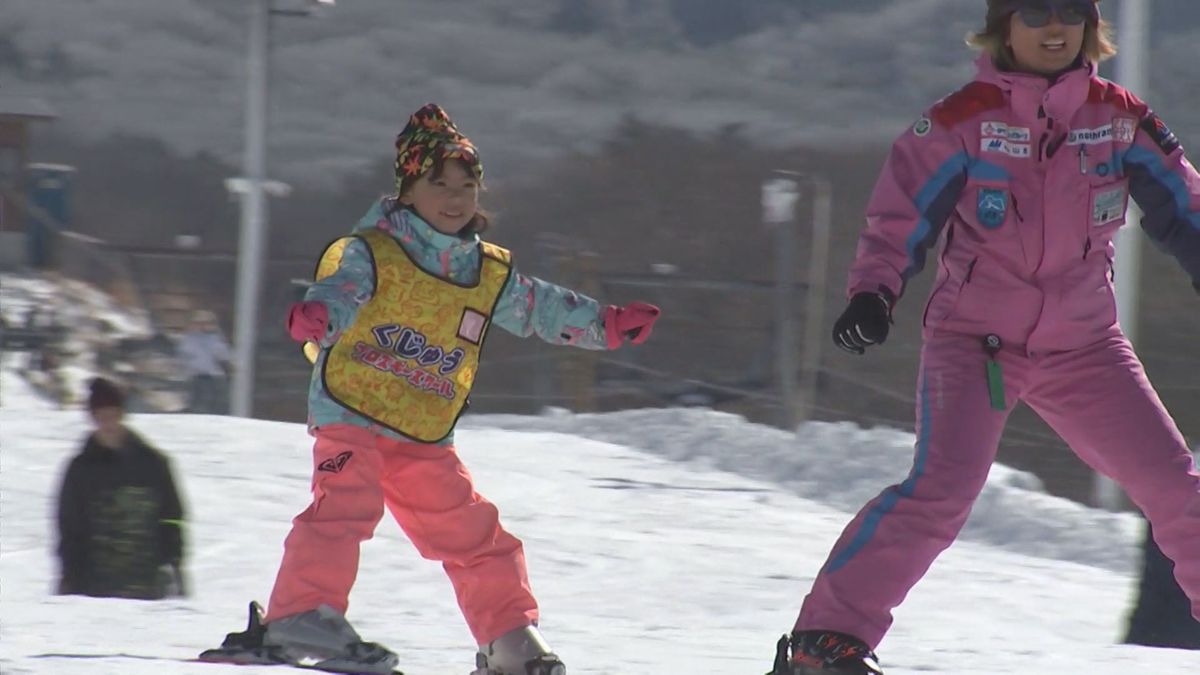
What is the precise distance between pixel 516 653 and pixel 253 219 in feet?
32.6

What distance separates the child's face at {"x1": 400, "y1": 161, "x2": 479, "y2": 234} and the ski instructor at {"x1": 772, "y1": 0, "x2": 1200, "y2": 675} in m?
0.87

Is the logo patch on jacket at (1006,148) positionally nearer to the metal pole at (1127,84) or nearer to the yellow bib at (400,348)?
the yellow bib at (400,348)

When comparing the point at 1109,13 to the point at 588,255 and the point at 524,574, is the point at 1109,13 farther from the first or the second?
the point at 524,574

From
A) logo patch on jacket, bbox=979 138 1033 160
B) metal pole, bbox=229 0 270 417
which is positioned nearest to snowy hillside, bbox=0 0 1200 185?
metal pole, bbox=229 0 270 417

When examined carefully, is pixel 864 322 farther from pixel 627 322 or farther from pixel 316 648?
pixel 316 648

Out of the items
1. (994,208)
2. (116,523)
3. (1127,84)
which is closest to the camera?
(994,208)

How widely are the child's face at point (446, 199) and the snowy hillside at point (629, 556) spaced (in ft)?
3.18

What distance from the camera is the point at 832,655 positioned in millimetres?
3354

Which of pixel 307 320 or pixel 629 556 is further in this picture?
pixel 629 556

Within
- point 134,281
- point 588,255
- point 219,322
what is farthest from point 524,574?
point 219,322

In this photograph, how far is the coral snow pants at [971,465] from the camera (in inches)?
133

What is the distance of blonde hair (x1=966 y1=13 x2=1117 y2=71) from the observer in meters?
3.55

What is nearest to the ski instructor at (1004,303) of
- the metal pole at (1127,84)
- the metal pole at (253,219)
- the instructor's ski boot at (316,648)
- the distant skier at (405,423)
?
the distant skier at (405,423)

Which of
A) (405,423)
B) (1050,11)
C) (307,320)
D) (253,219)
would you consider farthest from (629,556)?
(253,219)
